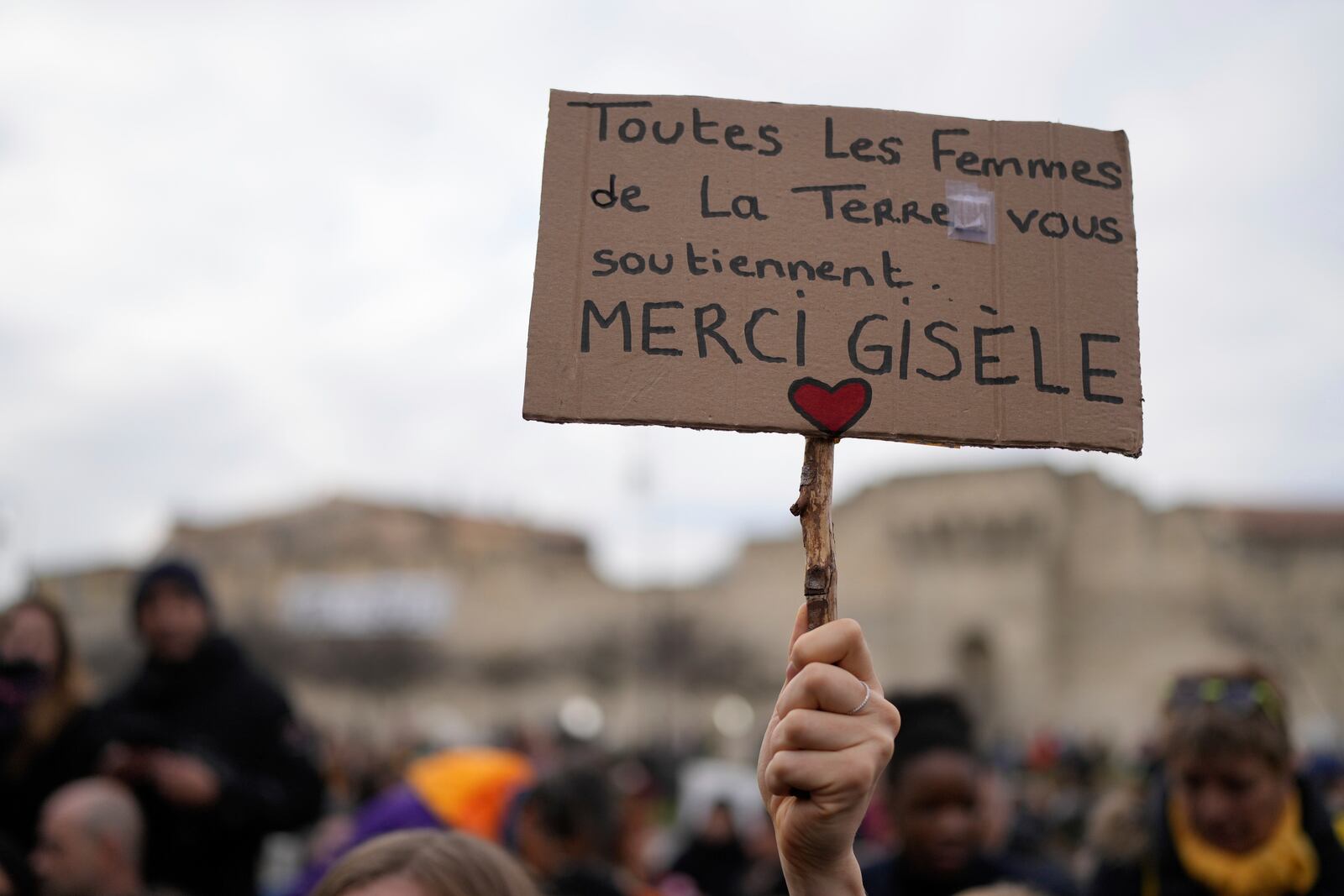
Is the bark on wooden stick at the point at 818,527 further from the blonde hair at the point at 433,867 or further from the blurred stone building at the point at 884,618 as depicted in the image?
the blurred stone building at the point at 884,618

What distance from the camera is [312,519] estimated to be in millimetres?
57375

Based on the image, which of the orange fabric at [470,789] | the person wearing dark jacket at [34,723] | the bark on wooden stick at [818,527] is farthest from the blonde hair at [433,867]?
the person wearing dark jacket at [34,723]

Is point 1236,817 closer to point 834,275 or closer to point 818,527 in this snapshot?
point 818,527

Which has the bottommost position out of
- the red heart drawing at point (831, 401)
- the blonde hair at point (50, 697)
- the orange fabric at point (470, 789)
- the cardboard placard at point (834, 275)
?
the orange fabric at point (470, 789)

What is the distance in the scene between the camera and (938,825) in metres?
3.11

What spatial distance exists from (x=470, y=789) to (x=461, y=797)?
0.17ft

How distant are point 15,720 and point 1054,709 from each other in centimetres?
3294

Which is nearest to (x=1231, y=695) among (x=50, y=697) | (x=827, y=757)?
(x=827, y=757)

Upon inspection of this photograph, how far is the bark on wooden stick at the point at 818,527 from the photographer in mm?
1622

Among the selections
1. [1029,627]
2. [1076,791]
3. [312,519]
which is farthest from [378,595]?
[1076,791]

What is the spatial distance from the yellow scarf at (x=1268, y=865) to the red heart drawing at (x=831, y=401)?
60.1 inches

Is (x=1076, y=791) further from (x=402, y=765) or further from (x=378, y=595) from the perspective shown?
(x=378, y=595)

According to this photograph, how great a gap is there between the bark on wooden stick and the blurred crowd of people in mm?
943

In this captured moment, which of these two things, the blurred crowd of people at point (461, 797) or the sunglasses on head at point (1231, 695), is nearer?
the blurred crowd of people at point (461, 797)
